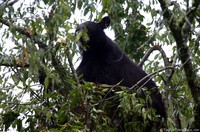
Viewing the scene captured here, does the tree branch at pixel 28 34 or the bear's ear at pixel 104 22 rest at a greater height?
the bear's ear at pixel 104 22

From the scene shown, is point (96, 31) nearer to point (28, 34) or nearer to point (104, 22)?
point (104, 22)

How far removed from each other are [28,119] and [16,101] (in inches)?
10.2

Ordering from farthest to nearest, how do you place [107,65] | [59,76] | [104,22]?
[104,22] → [107,65] → [59,76]

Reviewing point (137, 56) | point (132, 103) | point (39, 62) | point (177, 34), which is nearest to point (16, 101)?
point (39, 62)

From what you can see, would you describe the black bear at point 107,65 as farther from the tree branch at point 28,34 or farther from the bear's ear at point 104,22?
the tree branch at point 28,34

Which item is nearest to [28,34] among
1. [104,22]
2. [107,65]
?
[107,65]

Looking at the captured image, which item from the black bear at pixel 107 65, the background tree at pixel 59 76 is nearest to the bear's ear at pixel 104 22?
the black bear at pixel 107 65

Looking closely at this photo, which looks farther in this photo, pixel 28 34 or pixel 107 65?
pixel 107 65

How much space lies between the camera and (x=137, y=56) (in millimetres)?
7957

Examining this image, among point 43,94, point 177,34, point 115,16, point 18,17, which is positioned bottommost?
point 43,94

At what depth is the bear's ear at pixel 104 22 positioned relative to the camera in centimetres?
844

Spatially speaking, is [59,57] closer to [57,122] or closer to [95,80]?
[57,122]

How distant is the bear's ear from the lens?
844 centimetres

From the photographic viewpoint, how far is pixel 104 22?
8.62 metres
